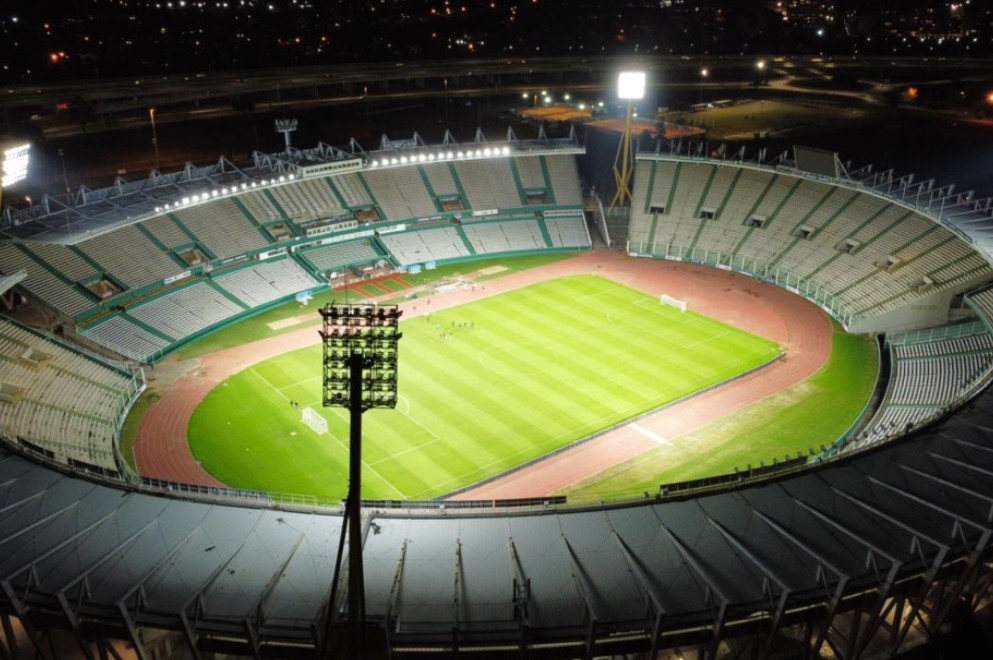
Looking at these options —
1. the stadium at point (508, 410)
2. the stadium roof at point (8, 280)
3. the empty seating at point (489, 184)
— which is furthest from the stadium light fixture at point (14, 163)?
the empty seating at point (489, 184)

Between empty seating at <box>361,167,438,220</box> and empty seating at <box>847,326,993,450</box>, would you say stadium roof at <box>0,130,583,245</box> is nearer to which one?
empty seating at <box>361,167,438,220</box>

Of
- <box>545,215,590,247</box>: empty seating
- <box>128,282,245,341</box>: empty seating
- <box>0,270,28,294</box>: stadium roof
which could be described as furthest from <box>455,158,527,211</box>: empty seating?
<box>0,270,28,294</box>: stadium roof

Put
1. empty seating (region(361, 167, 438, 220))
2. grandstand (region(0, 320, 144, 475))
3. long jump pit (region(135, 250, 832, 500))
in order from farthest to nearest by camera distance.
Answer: empty seating (region(361, 167, 438, 220))
long jump pit (region(135, 250, 832, 500))
grandstand (region(0, 320, 144, 475))

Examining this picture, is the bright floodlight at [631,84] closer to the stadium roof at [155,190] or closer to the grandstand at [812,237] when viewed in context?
the grandstand at [812,237]

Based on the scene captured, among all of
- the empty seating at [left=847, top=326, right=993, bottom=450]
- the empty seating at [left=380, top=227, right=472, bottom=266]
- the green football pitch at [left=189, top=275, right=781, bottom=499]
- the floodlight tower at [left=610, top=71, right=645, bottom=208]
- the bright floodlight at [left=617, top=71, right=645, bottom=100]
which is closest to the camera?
the empty seating at [left=847, top=326, right=993, bottom=450]

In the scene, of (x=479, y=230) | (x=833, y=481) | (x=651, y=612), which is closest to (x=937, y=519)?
(x=833, y=481)

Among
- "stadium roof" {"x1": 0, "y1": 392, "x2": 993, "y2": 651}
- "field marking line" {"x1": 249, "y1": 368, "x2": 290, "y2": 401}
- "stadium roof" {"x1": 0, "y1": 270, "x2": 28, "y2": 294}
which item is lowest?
"field marking line" {"x1": 249, "y1": 368, "x2": 290, "y2": 401}

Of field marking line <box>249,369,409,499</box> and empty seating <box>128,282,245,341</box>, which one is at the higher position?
empty seating <box>128,282,245,341</box>
